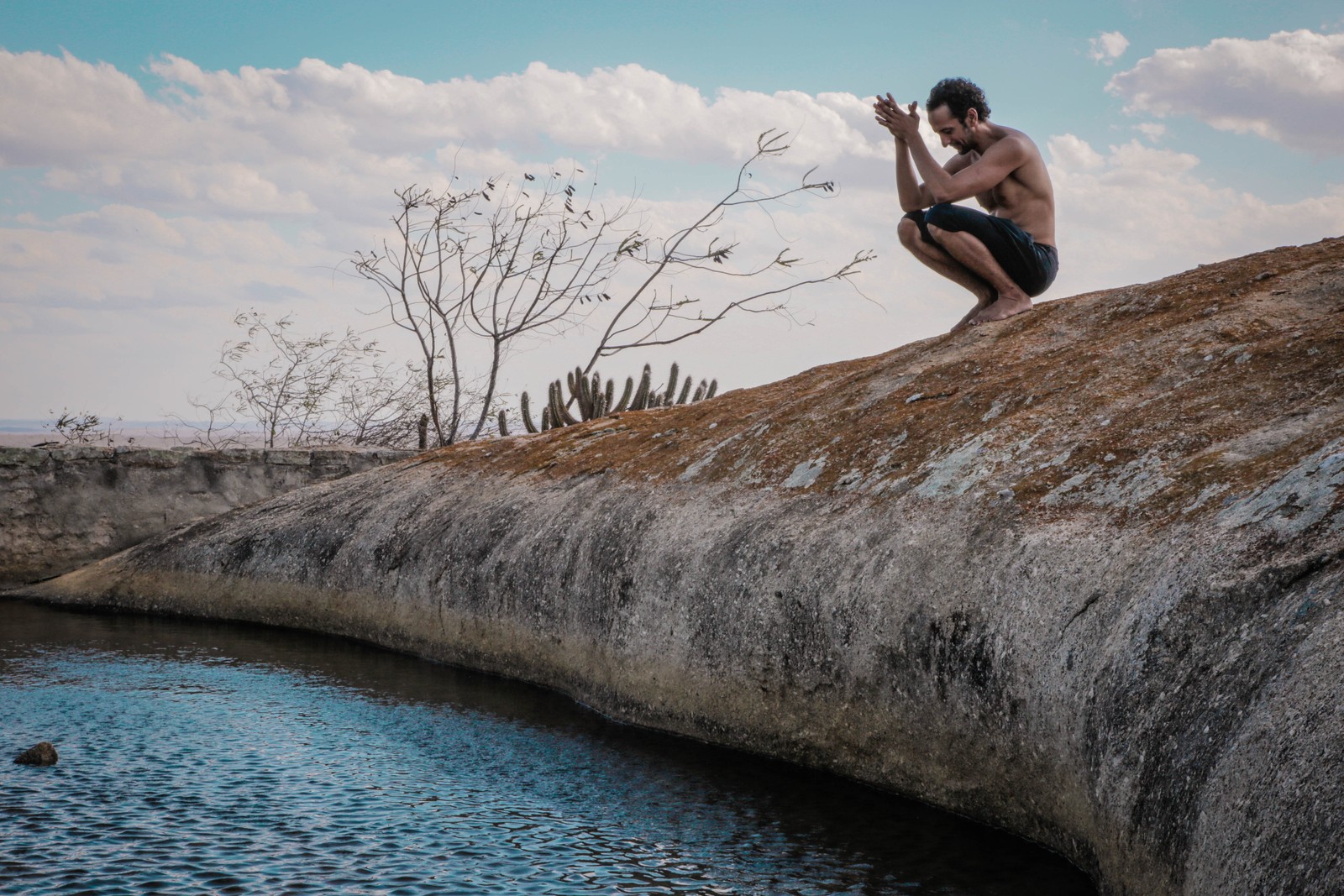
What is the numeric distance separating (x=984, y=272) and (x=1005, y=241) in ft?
0.78

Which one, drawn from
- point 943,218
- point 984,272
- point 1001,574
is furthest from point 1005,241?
point 1001,574

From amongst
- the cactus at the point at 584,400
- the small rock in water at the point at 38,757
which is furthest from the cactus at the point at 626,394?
the small rock in water at the point at 38,757

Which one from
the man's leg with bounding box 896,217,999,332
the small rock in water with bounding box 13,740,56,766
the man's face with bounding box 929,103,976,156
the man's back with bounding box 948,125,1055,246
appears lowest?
the small rock in water with bounding box 13,740,56,766

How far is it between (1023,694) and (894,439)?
171cm

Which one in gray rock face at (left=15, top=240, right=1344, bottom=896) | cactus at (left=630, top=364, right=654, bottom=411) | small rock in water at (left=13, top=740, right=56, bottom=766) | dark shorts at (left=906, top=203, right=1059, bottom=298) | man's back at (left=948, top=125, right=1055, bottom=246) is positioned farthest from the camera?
cactus at (left=630, top=364, right=654, bottom=411)

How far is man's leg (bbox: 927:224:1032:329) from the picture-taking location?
19.2 feet

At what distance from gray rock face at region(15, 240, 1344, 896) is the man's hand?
111 cm

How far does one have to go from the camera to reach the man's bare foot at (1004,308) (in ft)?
20.1

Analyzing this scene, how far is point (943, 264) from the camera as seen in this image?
6105mm

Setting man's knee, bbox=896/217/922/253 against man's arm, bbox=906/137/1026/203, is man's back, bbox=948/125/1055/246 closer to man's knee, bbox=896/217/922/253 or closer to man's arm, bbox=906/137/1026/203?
man's arm, bbox=906/137/1026/203

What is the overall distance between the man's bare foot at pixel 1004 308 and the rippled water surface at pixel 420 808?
293cm

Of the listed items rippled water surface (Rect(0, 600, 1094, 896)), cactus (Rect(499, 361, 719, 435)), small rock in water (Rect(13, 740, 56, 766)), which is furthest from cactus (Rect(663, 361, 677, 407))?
small rock in water (Rect(13, 740, 56, 766))

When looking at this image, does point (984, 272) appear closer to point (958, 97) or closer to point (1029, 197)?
point (1029, 197)

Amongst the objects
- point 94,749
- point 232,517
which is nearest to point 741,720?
point 94,749
